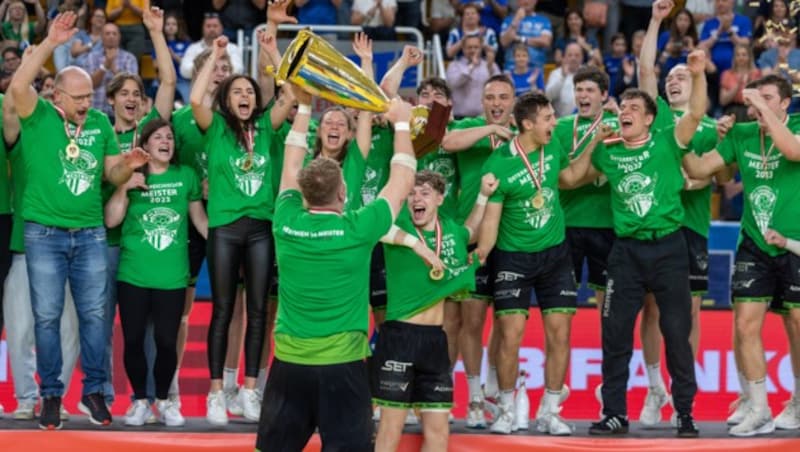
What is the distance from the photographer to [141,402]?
372 inches

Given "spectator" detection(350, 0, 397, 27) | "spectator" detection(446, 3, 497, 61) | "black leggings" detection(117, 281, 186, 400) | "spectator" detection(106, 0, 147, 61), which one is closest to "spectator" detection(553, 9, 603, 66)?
"spectator" detection(446, 3, 497, 61)

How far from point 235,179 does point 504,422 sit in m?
2.27

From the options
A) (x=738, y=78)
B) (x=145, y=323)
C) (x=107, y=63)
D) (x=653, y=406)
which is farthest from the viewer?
(x=738, y=78)

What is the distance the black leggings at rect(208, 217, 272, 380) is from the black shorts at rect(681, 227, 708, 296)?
9.25 feet

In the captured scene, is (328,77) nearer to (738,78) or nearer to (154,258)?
(154,258)

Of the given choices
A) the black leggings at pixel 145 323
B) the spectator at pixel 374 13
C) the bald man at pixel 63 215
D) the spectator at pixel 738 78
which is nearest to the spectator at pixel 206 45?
the spectator at pixel 374 13

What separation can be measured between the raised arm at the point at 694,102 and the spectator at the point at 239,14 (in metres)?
7.15

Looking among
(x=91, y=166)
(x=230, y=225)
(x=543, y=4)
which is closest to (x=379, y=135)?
(x=230, y=225)

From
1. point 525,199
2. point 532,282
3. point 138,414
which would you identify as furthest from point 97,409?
point 525,199

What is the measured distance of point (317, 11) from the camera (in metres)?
15.7

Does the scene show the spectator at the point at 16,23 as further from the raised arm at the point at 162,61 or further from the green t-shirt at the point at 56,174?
the green t-shirt at the point at 56,174

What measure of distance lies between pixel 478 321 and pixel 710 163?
1.81 metres

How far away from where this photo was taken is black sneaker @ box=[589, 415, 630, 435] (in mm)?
9539

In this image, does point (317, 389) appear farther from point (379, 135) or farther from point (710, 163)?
point (710, 163)
